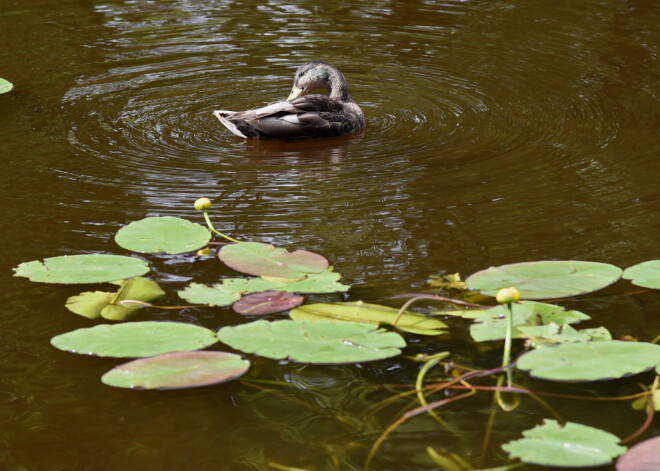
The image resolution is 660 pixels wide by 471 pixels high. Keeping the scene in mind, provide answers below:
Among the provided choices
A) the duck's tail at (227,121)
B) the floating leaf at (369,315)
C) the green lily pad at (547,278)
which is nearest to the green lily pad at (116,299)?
the floating leaf at (369,315)

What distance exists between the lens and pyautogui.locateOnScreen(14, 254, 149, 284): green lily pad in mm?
3617

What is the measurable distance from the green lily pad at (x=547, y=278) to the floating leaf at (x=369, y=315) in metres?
0.24

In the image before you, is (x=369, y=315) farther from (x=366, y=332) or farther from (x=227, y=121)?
(x=227, y=121)

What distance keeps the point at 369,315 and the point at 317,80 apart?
3.07 m

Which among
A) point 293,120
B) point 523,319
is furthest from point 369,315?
point 293,120

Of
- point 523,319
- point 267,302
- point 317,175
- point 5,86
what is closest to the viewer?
point 523,319

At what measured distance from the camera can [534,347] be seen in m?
3.19

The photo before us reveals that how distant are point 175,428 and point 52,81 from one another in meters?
4.21

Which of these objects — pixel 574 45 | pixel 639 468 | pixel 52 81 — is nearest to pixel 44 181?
pixel 52 81

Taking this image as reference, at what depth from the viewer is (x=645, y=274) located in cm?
364

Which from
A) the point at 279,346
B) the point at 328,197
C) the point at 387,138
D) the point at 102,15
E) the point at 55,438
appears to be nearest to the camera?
the point at 55,438

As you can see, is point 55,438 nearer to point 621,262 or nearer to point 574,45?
point 621,262

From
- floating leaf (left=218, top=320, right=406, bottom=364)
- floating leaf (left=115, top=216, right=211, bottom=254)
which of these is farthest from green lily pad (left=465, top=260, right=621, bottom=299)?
floating leaf (left=115, top=216, right=211, bottom=254)

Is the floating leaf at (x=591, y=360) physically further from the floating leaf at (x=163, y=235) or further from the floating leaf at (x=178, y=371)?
the floating leaf at (x=163, y=235)
